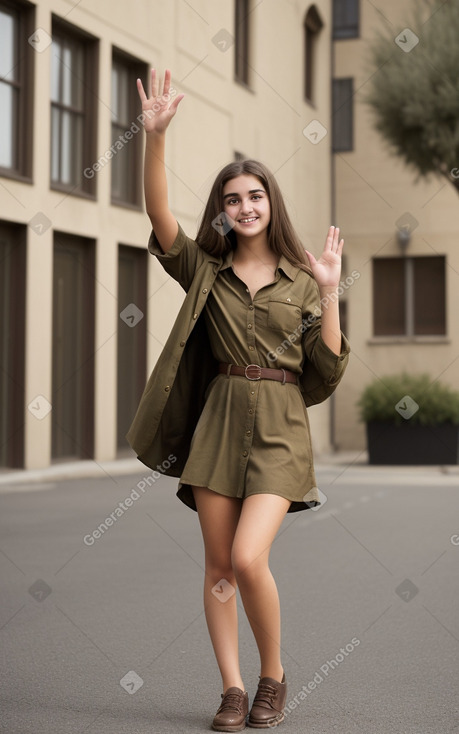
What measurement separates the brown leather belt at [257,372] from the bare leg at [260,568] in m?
0.42

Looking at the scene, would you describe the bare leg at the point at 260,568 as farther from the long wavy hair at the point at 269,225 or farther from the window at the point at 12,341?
the window at the point at 12,341

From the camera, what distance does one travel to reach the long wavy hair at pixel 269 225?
4.32m

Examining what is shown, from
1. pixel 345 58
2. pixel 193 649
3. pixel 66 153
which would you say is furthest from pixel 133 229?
pixel 193 649

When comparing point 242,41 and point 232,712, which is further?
point 242,41

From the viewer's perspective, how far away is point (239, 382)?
420 cm

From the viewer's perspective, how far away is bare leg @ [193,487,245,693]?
4.16 meters

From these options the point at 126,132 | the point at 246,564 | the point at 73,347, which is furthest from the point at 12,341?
the point at 246,564

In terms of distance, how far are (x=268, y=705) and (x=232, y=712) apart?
0.17 metres

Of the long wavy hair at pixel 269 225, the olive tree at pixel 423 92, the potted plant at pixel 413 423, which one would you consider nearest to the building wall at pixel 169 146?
the olive tree at pixel 423 92

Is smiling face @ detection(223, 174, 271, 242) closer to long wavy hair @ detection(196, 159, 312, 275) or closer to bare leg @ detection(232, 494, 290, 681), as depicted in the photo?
long wavy hair @ detection(196, 159, 312, 275)

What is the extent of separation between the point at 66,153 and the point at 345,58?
11.9 m

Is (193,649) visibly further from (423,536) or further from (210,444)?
(423,536)

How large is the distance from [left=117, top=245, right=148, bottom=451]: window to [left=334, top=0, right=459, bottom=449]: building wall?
808 cm

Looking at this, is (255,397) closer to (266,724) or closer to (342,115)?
(266,724)
